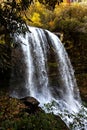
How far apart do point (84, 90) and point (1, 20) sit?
13017mm

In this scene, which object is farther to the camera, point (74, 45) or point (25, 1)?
point (74, 45)

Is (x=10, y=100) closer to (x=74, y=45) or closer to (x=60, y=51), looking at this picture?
(x=60, y=51)

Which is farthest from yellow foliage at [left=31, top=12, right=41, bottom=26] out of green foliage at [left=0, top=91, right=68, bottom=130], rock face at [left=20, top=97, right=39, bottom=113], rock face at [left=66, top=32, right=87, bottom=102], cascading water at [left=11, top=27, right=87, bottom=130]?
green foliage at [left=0, top=91, right=68, bottom=130]

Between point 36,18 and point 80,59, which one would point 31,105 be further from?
point 36,18

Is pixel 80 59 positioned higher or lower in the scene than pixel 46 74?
higher

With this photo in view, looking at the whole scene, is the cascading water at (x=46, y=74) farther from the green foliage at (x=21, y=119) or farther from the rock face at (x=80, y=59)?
the green foliage at (x=21, y=119)

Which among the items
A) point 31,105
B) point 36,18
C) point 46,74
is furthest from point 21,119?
point 36,18

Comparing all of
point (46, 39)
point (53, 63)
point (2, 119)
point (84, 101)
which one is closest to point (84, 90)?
point (84, 101)

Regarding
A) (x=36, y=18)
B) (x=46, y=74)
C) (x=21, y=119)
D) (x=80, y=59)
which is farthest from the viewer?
(x=36, y=18)

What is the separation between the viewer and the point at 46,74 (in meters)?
17.9

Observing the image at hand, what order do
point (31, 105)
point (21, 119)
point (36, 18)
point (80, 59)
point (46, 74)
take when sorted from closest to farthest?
point (21, 119)
point (31, 105)
point (46, 74)
point (80, 59)
point (36, 18)

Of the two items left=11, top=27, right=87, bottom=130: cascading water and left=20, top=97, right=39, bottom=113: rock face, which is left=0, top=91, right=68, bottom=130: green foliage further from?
left=11, top=27, right=87, bottom=130: cascading water

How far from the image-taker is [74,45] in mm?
20953

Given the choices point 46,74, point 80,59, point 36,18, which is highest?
point 36,18
